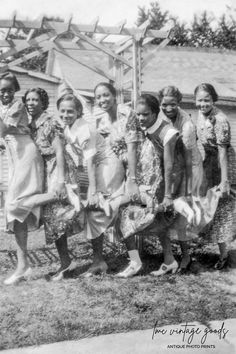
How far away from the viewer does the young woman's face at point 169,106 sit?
487cm

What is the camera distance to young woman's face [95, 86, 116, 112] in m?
4.82

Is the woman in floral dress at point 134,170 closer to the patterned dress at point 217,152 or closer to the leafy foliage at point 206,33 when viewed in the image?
the patterned dress at point 217,152

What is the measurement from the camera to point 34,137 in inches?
187

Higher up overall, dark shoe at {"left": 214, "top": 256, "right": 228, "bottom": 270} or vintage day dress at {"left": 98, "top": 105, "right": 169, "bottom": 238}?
vintage day dress at {"left": 98, "top": 105, "right": 169, "bottom": 238}

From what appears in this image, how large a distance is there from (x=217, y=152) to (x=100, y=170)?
4.41 feet

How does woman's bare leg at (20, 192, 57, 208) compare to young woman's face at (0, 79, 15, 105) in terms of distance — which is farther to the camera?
young woman's face at (0, 79, 15, 105)

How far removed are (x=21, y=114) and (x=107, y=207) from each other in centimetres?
123

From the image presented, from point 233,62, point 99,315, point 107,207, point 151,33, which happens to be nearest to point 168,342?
point 99,315

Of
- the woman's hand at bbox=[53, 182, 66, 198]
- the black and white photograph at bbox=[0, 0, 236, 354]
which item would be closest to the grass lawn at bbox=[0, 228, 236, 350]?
the black and white photograph at bbox=[0, 0, 236, 354]

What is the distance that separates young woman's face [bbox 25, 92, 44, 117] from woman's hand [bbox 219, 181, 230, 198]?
203 cm

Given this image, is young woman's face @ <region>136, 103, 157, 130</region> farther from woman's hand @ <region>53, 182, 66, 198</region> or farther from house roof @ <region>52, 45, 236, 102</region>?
house roof @ <region>52, 45, 236, 102</region>

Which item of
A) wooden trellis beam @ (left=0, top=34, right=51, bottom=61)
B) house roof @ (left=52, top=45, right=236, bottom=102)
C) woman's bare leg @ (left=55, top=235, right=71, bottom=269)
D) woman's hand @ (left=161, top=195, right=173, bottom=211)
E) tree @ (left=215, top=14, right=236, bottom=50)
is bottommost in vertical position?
woman's bare leg @ (left=55, top=235, right=71, bottom=269)

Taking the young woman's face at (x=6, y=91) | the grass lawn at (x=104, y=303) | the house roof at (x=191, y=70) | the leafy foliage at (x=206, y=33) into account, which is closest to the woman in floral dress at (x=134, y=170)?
the grass lawn at (x=104, y=303)

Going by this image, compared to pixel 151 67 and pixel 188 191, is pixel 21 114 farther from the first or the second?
pixel 151 67
